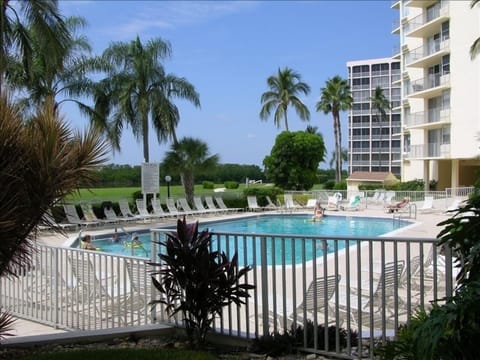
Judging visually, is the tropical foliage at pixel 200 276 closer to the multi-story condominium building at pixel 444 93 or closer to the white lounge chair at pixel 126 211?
the white lounge chair at pixel 126 211

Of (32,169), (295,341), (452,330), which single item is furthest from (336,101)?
(452,330)

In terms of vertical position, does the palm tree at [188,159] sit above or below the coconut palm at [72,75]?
below

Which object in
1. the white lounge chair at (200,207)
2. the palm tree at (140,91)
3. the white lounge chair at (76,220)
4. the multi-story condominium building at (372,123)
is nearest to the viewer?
the white lounge chair at (76,220)

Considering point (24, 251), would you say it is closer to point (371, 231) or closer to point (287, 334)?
point (287, 334)

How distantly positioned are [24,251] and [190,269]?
58.9 inches

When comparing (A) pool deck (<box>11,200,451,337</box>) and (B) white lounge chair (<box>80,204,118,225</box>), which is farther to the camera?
(B) white lounge chair (<box>80,204,118,225</box>)

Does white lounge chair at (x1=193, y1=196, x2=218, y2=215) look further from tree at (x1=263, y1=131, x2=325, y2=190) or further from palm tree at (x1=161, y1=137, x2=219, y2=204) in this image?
tree at (x1=263, y1=131, x2=325, y2=190)

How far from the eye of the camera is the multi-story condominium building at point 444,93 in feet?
107

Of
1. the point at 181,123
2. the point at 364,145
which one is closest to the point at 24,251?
the point at 181,123

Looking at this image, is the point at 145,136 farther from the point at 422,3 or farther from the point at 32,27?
the point at 422,3

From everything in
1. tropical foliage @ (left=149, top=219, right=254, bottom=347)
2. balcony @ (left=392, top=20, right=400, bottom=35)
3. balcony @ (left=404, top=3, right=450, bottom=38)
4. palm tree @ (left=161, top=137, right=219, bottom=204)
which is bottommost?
tropical foliage @ (left=149, top=219, right=254, bottom=347)

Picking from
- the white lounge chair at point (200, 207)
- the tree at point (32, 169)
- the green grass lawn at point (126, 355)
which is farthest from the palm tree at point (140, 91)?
the green grass lawn at point (126, 355)

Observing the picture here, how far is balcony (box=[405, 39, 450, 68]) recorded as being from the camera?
34513 millimetres

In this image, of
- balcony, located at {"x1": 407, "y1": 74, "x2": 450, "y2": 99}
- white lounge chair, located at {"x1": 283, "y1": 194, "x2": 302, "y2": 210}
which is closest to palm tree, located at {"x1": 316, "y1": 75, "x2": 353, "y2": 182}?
balcony, located at {"x1": 407, "y1": 74, "x2": 450, "y2": 99}
